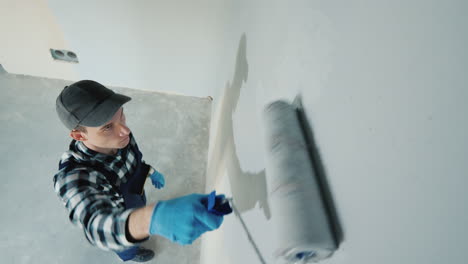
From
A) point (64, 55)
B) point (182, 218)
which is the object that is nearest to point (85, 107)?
point (182, 218)

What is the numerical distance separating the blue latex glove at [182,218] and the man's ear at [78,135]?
0.56m

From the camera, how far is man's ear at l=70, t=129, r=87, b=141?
117 cm

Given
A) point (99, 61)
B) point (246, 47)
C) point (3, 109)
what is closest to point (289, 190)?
point (246, 47)

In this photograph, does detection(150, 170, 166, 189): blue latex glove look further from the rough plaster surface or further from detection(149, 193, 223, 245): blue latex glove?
detection(149, 193, 223, 245): blue latex glove

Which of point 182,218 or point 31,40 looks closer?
point 182,218

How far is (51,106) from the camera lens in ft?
8.68

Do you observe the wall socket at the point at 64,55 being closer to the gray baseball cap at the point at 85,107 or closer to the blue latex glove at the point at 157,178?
the blue latex glove at the point at 157,178

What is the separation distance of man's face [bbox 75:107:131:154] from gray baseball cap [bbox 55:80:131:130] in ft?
0.12

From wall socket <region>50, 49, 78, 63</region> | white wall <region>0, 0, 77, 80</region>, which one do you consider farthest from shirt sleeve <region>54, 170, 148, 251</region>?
wall socket <region>50, 49, 78, 63</region>

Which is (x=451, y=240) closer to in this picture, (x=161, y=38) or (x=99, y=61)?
(x=161, y=38)

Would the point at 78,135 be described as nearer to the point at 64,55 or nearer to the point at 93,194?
the point at 93,194

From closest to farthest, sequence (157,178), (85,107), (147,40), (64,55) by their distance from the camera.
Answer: (85,107)
(157,178)
(147,40)
(64,55)

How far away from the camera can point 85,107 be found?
1.12m

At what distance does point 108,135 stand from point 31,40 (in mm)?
2182
